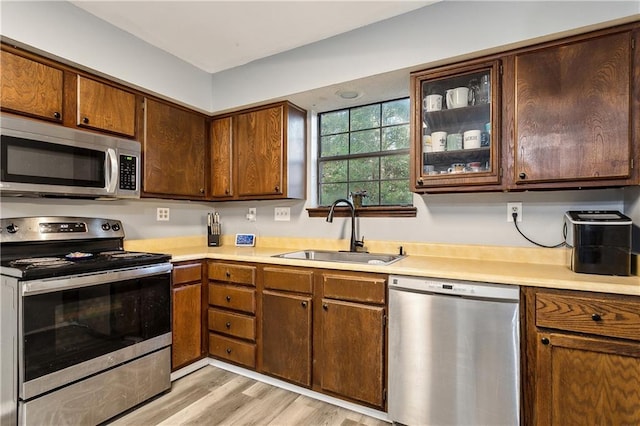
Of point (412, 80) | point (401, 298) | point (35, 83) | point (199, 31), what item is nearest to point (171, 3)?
point (199, 31)

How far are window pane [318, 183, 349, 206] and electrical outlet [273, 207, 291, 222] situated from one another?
294 mm

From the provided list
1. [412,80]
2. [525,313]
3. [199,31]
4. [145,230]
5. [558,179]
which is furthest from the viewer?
[145,230]

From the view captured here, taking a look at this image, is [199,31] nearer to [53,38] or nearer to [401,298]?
[53,38]

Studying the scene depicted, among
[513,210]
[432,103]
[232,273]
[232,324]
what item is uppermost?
[432,103]

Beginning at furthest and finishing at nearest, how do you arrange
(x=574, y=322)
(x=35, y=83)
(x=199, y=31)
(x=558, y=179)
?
(x=199, y=31)
(x=35, y=83)
(x=558, y=179)
(x=574, y=322)

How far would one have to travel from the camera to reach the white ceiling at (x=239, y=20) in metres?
2.01

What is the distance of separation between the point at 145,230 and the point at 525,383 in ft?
8.96

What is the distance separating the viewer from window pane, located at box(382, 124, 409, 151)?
2.57m

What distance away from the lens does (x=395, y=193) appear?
8.48 ft

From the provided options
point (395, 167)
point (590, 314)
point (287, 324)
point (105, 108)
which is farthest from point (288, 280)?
point (105, 108)

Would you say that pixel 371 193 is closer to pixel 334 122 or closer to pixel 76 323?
pixel 334 122

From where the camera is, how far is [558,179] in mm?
1737

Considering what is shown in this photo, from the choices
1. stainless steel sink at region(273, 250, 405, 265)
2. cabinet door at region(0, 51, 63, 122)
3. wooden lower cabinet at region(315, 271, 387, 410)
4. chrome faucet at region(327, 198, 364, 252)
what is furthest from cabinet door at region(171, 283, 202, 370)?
cabinet door at region(0, 51, 63, 122)

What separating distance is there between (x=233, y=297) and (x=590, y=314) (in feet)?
6.66
